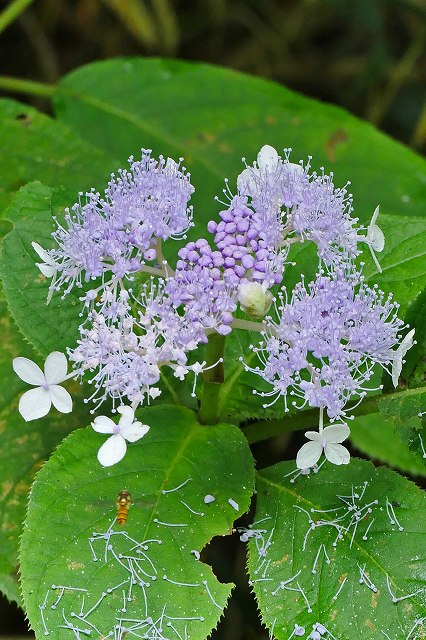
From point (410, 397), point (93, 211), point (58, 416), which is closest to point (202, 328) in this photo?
point (93, 211)

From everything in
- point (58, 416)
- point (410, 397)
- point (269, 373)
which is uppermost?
point (269, 373)

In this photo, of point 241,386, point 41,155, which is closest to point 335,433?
point 241,386

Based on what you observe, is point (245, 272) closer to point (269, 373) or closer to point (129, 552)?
point (269, 373)

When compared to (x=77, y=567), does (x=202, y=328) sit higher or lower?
higher

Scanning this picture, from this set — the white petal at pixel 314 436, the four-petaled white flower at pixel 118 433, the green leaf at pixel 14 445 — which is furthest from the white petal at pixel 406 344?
the green leaf at pixel 14 445

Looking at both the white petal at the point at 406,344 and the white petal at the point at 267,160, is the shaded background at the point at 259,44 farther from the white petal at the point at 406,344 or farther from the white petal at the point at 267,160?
the white petal at the point at 406,344
